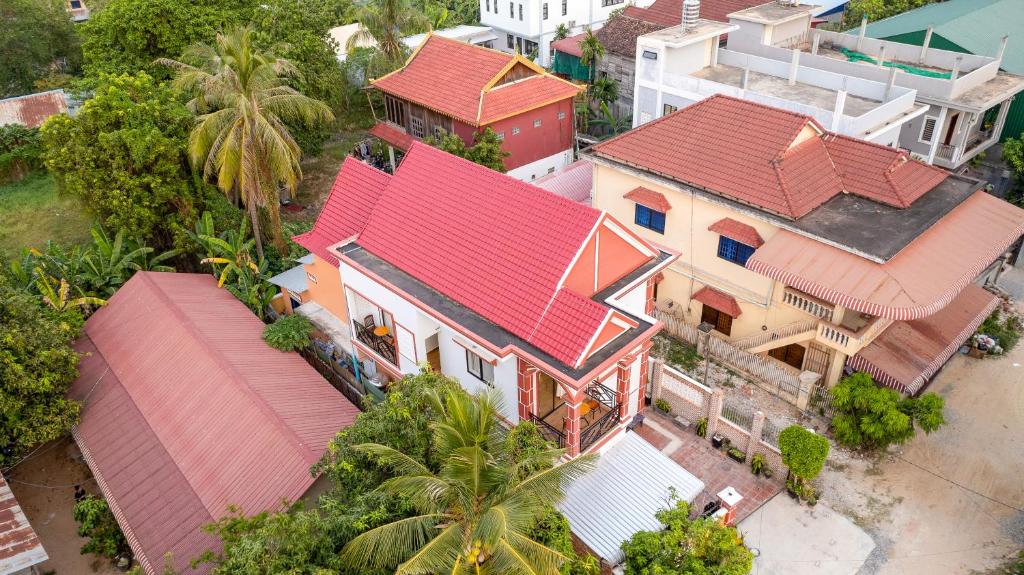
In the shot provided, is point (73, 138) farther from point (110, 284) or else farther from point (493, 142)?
point (493, 142)

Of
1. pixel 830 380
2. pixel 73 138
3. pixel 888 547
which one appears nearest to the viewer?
pixel 888 547

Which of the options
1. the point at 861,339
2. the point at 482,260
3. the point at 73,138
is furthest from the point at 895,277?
the point at 73,138

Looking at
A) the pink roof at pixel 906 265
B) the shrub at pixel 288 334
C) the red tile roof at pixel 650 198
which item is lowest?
the shrub at pixel 288 334

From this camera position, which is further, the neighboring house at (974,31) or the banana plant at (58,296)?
the neighboring house at (974,31)

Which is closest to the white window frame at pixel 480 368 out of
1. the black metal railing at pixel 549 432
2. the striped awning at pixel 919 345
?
the black metal railing at pixel 549 432

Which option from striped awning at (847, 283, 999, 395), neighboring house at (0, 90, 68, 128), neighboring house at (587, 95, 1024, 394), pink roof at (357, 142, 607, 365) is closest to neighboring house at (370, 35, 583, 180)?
neighboring house at (587, 95, 1024, 394)

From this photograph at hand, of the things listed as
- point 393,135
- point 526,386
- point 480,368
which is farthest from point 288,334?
point 393,135

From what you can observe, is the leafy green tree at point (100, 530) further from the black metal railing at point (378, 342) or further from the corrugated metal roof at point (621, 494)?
the corrugated metal roof at point (621, 494)
